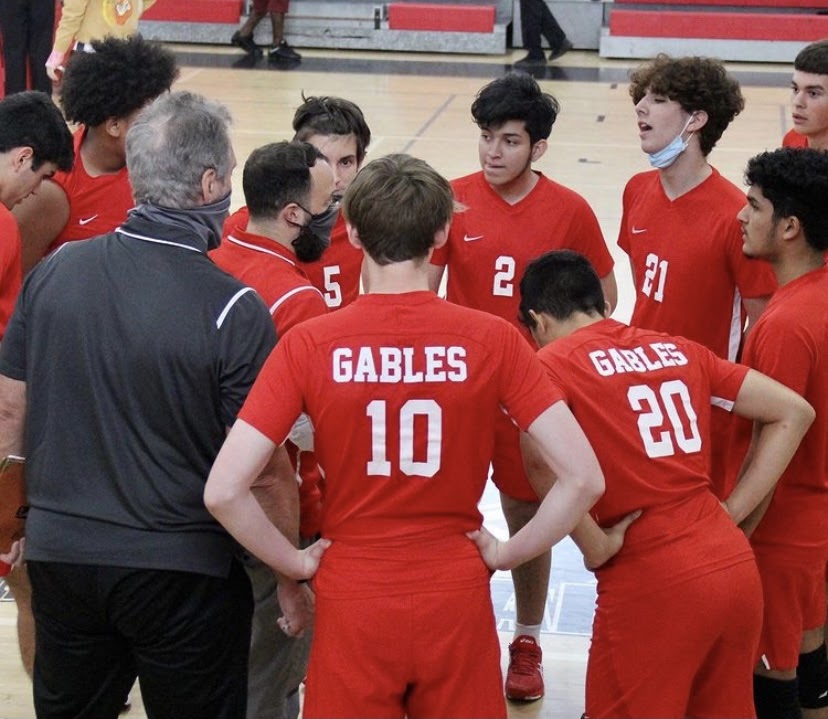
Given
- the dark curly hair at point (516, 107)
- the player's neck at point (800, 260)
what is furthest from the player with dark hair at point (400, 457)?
the dark curly hair at point (516, 107)

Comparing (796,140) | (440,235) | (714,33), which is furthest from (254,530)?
(714,33)

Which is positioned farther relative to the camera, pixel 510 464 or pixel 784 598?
pixel 510 464

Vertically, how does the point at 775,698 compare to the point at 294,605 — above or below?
below

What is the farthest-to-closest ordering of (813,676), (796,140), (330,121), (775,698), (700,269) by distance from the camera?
1. (796,140)
2. (330,121)
3. (700,269)
4. (813,676)
5. (775,698)

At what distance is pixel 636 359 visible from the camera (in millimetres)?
3156

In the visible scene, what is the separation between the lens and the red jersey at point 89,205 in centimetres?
449

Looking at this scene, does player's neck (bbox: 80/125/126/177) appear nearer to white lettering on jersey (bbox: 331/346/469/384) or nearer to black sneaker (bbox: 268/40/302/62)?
white lettering on jersey (bbox: 331/346/469/384)

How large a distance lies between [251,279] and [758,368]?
1.41 metres

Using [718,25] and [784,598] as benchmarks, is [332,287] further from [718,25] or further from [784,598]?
[718,25]

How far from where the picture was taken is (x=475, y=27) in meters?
18.0

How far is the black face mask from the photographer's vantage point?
145 inches

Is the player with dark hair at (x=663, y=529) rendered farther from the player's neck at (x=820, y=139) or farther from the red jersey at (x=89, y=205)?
the player's neck at (x=820, y=139)

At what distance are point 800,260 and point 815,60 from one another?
1928mm

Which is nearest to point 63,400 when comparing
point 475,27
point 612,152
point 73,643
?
point 73,643
